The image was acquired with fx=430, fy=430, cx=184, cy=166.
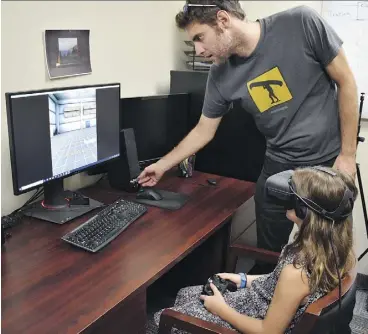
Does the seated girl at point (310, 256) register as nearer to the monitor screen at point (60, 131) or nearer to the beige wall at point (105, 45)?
the monitor screen at point (60, 131)

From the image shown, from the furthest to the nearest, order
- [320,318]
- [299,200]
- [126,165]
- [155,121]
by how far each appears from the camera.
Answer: [155,121] → [126,165] → [299,200] → [320,318]

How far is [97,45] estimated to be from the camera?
193 cm

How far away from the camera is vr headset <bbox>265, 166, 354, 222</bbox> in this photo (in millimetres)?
1130

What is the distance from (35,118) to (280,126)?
3.05 feet

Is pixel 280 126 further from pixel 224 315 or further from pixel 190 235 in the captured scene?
pixel 224 315

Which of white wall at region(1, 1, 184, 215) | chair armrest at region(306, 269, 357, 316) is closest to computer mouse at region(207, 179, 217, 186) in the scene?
white wall at region(1, 1, 184, 215)

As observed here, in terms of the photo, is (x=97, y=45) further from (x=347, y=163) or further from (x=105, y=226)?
(x=347, y=163)

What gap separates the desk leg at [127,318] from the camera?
3.78ft

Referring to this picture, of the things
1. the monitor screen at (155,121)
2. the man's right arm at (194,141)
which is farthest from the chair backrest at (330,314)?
the monitor screen at (155,121)

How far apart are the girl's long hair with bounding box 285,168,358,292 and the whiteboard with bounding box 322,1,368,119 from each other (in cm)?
137

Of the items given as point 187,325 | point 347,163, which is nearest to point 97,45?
point 347,163

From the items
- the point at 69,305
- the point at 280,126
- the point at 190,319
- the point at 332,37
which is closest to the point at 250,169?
the point at 280,126

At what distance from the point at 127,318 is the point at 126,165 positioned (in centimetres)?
82

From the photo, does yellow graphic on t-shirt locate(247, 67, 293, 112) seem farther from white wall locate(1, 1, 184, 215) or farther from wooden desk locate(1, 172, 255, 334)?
white wall locate(1, 1, 184, 215)
